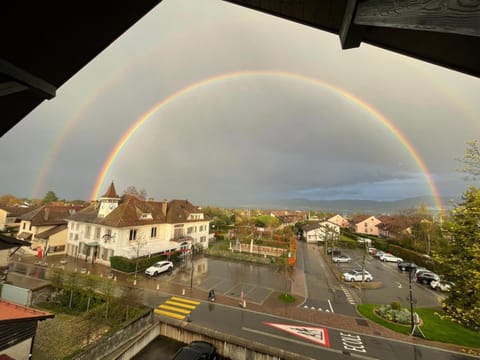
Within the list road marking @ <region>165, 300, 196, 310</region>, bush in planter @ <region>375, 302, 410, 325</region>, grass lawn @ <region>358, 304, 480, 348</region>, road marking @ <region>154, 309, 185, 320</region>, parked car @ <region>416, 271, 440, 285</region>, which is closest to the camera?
grass lawn @ <region>358, 304, 480, 348</region>

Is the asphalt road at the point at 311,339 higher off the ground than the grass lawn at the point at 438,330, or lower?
higher

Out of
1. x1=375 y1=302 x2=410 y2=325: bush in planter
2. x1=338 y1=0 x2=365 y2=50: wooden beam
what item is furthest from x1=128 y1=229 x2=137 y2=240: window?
x1=338 y1=0 x2=365 y2=50: wooden beam

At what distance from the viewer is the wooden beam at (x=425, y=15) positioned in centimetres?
74

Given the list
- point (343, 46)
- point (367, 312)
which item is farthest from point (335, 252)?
point (343, 46)

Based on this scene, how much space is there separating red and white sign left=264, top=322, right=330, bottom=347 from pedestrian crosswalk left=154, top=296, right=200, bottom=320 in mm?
5836

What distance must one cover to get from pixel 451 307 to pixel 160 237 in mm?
30885

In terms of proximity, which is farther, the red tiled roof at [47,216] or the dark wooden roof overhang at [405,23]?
the red tiled roof at [47,216]

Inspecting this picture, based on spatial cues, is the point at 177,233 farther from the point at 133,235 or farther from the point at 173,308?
the point at 173,308

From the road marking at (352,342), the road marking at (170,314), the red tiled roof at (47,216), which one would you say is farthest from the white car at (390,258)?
the red tiled roof at (47,216)

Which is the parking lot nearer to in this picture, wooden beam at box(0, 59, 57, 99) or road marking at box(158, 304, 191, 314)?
road marking at box(158, 304, 191, 314)

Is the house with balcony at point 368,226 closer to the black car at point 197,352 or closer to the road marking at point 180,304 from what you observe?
the road marking at point 180,304

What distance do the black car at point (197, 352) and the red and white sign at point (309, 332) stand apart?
6004mm

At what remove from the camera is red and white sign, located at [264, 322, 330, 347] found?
43.1ft

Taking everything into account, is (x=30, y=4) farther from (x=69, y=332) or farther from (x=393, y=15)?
(x=69, y=332)
